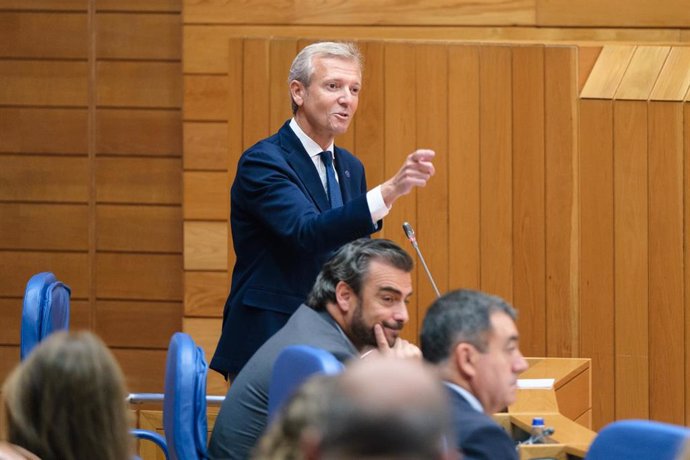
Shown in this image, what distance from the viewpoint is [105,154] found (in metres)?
5.73

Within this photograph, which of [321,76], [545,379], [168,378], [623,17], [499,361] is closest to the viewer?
[499,361]

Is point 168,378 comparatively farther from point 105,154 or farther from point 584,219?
point 105,154

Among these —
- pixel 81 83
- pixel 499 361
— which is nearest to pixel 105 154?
pixel 81 83

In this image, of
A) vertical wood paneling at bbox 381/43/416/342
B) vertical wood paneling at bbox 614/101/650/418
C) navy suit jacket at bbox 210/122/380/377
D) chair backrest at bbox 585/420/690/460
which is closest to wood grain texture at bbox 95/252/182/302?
vertical wood paneling at bbox 381/43/416/342

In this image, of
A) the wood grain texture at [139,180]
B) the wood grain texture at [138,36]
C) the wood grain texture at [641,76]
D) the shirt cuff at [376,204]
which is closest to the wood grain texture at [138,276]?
the wood grain texture at [139,180]

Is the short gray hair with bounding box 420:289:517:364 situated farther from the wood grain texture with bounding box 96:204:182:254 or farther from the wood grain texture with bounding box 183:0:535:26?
the wood grain texture with bounding box 96:204:182:254

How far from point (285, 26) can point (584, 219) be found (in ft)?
4.84

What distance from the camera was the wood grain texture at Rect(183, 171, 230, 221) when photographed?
17.5 ft

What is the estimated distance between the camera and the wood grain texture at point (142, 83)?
5.67 m

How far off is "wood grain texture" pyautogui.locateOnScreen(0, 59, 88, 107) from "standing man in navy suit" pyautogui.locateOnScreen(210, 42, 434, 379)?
8.80 feet

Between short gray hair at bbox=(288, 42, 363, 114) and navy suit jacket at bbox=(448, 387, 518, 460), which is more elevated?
short gray hair at bbox=(288, 42, 363, 114)

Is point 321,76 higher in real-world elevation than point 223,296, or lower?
higher

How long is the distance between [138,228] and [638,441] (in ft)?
13.2

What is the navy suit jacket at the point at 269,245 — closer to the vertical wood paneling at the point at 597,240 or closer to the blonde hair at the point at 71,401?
the blonde hair at the point at 71,401
